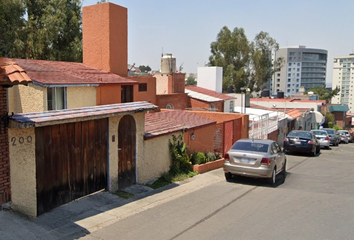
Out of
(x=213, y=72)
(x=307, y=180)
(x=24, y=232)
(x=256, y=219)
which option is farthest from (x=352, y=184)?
(x=213, y=72)

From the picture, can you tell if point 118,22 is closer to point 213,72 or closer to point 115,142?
point 115,142

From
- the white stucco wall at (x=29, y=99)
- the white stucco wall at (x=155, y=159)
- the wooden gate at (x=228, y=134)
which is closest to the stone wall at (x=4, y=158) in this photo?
the white stucco wall at (x=29, y=99)

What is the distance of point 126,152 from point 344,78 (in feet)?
520

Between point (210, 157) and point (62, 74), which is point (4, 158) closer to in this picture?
point (62, 74)

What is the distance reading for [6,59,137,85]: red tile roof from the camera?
1071 cm

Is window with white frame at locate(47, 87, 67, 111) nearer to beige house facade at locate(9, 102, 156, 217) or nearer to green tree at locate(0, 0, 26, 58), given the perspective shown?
beige house facade at locate(9, 102, 156, 217)

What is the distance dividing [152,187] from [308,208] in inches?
175

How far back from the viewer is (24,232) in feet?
21.4

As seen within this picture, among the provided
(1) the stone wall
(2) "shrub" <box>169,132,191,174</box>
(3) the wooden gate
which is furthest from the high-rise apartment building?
(1) the stone wall

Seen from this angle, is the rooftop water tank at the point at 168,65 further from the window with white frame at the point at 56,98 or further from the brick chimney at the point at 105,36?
the window with white frame at the point at 56,98

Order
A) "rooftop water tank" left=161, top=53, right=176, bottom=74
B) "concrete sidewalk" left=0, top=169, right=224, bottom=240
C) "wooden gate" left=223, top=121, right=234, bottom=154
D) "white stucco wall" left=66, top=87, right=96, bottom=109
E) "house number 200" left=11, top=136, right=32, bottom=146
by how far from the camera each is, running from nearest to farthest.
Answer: "concrete sidewalk" left=0, top=169, right=224, bottom=240 < "house number 200" left=11, top=136, right=32, bottom=146 < "white stucco wall" left=66, top=87, right=96, bottom=109 < "wooden gate" left=223, top=121, right=234, bottom=154 < "rooftop water tank" left=161, top=53, right=176, bottom=74

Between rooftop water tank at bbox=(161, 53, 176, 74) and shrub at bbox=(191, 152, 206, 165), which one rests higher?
rooftop water tank at bbox=(161, 53, 176, 74)

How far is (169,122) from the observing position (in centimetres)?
1326

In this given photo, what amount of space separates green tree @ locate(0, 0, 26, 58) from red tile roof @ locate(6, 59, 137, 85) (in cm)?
1092
